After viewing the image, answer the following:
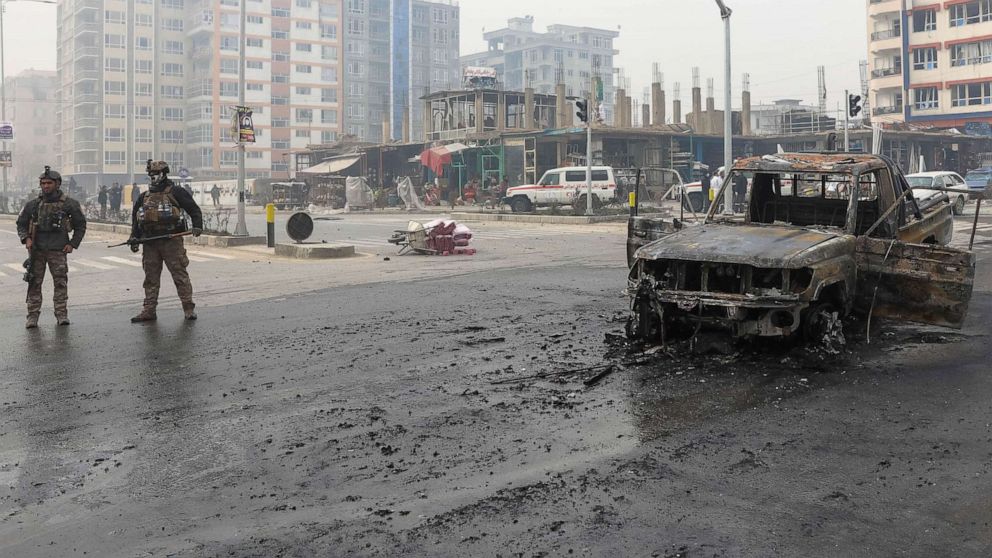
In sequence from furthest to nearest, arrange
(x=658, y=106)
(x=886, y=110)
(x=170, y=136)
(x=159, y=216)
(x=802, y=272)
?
(x=170, y=136) → (x=886, y=110) → (x=658, y=106) → (x=159, y=216) → (x=802, y=272)

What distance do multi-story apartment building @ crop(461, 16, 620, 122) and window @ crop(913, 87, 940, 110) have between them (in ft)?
266

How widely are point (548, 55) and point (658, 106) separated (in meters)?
99.9

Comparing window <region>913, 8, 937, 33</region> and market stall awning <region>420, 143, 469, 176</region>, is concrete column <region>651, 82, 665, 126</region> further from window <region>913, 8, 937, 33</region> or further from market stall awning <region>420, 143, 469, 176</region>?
window <region>913, 8, 937, 33</region>

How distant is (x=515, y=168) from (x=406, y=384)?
1775 inches

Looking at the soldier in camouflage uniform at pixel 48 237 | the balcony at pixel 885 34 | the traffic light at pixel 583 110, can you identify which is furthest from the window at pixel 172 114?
the soldier in camouflage uniform at pixel 48 237

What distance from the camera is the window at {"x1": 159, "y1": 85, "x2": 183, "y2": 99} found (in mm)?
108438

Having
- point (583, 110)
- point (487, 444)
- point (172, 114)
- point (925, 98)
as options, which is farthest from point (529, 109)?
point (172, 114)

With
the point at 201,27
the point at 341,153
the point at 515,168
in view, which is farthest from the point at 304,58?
the point at 515,168

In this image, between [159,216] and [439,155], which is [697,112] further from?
[159,216]

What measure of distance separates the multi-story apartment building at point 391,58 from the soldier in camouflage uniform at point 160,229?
117 meters

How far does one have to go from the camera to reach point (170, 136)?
4281 inches

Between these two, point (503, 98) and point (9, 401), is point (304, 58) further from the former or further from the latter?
point (9, 401)

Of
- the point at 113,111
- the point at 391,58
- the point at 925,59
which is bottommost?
the point at 925,59

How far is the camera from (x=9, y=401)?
21.8 feet
